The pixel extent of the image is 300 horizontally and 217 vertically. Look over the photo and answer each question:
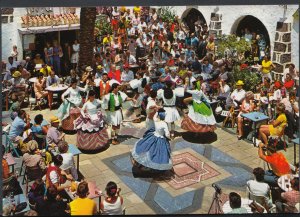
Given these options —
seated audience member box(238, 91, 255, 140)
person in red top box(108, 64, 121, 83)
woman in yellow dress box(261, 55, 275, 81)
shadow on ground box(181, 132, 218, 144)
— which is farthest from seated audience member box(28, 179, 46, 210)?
woman in yellow dress box(261, 55, 275, 81)

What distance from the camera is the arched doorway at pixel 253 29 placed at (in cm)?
1695

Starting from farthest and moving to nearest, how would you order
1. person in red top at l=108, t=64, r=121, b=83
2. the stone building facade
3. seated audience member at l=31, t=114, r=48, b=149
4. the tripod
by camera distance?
the stone building facade
person in red top at l=108, t=64, r=121, b=83
seated audience member at l=31, t=114, r=48, b=149
the tripod

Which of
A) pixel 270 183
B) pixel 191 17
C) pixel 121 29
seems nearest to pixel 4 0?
pixel 270 183

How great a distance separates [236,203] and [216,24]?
1264cm

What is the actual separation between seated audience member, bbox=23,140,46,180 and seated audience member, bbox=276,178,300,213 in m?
4.58

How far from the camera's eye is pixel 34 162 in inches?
345

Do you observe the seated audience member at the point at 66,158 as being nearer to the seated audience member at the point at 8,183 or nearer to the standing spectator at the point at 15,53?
the seated audience member at the point at 8,183

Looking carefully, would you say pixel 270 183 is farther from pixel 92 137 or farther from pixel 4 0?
pixel 4 0

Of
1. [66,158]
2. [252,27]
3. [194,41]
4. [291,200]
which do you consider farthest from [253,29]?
[66,158]

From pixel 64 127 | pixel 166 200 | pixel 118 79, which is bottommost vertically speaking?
pixel 166 200

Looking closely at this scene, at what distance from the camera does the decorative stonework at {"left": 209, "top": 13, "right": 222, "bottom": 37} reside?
18.6 m

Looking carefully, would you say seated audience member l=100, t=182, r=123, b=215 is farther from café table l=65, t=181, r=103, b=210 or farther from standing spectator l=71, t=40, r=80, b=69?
standing spectator l=71, t=40, r=80, b=69

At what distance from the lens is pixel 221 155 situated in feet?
35.2

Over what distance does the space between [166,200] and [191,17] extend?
13730 mm
